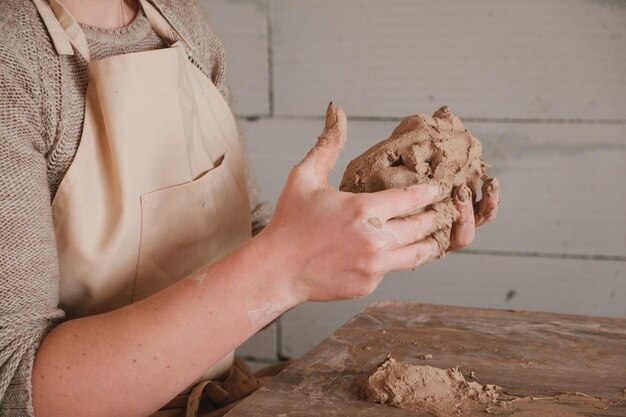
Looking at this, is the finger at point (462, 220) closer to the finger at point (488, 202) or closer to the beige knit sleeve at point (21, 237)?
the finger at point (488, 202)

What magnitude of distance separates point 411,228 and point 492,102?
1.33m

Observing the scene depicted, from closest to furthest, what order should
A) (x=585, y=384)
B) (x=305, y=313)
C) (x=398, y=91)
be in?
(x=585, y=384), (x=398, y=91), (x=305, y=313)

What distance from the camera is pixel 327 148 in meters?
1.07

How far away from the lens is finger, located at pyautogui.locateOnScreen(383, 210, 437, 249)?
3.43 ft

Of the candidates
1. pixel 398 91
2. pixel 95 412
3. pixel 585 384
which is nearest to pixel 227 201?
pixel 95 412

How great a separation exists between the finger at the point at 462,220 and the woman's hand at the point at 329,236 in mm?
159

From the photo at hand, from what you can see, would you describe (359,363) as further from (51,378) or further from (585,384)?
(51,378)

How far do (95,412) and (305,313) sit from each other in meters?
1.58

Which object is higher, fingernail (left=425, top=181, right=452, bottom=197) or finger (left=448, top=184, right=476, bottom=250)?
fingernail (left=425, top=181, right=452, bottom=197)

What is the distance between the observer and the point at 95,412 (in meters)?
1.01

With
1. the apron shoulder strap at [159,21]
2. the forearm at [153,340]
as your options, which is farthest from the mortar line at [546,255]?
the forearm at [153,340]

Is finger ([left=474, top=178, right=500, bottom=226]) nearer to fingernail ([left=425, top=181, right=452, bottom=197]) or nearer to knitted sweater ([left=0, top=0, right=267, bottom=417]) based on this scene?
fingernail ([left=425, top=181, right=452, bottom=197])

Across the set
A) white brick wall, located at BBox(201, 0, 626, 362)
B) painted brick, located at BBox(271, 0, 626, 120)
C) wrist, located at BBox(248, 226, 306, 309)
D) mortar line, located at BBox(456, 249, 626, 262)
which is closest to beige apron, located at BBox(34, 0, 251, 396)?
wrist, located at BBox(248, 226, 306, 309)

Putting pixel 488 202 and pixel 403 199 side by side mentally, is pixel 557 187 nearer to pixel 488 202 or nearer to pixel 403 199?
pixel 488 202
